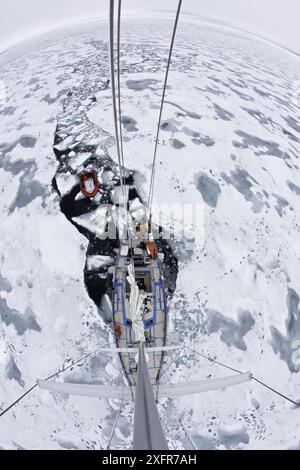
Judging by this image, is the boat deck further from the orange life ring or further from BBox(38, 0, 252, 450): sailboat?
the orange life ring

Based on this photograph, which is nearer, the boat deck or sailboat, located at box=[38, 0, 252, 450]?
sailboat, located at box=[38, 0, 252, 450]

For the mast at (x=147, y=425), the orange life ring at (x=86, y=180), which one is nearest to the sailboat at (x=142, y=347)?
the mast at (x=147, y=425)

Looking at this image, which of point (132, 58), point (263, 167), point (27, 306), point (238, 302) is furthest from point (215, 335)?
point (132, 58)

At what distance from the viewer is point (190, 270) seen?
817cm

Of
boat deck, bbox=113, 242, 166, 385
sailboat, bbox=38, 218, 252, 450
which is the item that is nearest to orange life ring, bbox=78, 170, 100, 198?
sailboat, bbox=38, 218, 252, 450

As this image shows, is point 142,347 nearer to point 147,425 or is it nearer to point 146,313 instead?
point 147,425

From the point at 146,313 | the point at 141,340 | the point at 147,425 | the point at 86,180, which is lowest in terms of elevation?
the point at 146,313

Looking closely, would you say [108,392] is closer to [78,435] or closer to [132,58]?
[78,435]

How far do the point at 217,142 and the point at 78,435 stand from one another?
883 centimetres

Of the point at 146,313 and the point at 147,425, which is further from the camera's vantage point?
the point at 146,313

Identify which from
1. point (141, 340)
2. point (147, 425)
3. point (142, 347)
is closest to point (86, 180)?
point (141, 340)

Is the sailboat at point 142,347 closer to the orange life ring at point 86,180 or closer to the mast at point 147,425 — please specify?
the mast at point 147,425

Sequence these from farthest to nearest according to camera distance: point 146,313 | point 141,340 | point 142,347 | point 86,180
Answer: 1. point 86,180
2. point 146,313
3. point 141,340
4. point 142,347

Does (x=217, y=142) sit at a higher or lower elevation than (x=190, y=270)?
higher
